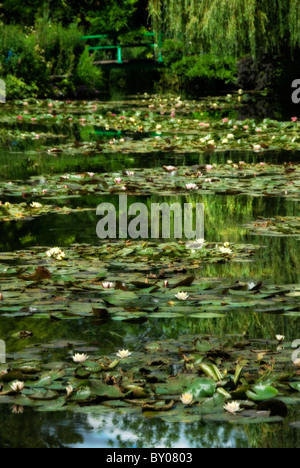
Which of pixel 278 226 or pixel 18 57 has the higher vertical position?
pixel 18 57

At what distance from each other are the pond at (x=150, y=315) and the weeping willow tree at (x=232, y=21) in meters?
7.35

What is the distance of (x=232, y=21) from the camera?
16.3 metres

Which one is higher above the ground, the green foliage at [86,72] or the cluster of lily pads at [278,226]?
the green foliage at [86,72]

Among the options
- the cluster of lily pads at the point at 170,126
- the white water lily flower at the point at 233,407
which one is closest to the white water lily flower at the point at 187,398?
the white water lily flower at the point at 233,407

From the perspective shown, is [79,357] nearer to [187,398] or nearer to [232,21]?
[187,398]

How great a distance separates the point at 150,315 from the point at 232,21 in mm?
12710

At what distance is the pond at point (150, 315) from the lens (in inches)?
122

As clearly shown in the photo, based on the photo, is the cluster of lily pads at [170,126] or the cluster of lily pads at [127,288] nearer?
the cluster of lily pads at [127,288]

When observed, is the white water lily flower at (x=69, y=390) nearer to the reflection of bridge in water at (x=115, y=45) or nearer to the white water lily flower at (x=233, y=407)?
the white water lily flower at (x=233, y=407)

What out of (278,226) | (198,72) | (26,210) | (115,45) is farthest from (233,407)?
(115,45)

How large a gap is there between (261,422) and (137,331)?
46.0 inches

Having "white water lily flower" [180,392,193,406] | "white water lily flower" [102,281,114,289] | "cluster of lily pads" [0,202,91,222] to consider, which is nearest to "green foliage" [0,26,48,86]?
"cluster of lily pads" [0,202,91,222]

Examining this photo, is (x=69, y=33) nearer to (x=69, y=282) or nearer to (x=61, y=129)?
(x=61, y=129)

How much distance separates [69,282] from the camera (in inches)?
194
